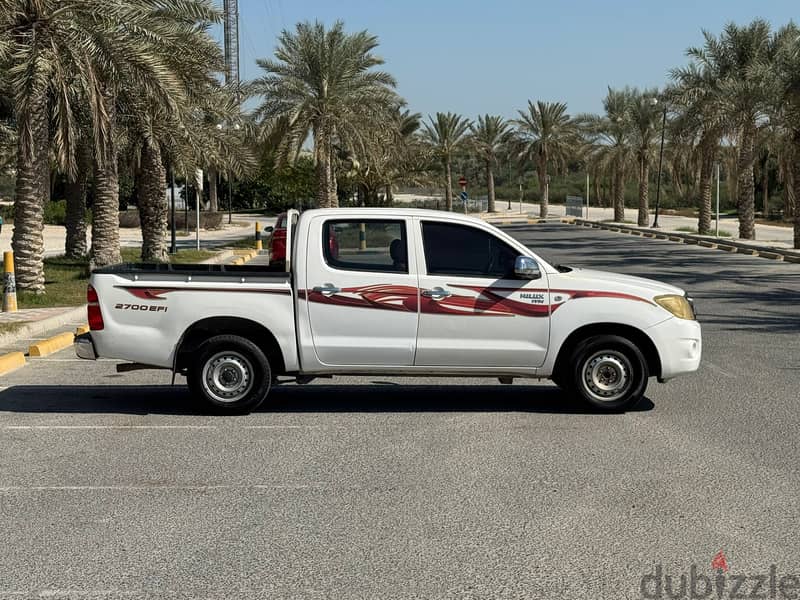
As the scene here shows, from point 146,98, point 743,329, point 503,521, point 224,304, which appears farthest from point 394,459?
point 146,98

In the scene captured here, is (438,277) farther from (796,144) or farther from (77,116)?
(796,144)

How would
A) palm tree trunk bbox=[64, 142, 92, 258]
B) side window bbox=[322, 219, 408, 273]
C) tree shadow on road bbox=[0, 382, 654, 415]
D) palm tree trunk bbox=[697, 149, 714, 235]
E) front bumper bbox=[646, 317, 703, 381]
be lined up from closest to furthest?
side window bbox=[322, 219, 408, 273] → front bumper bbox=[646, 317, 703, 381] → tree shadow on road bbox=[0, 382, 654, 415] → palm tree trunk bbox=[64, 142, 92, 258] → palm tree trunk bbox=[697, 149, 714, 235]

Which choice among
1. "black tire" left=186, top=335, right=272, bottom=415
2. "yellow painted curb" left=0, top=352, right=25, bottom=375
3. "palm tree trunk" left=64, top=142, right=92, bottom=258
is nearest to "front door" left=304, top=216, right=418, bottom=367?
"black tire" left=186, top=335, right=272, bottom=415

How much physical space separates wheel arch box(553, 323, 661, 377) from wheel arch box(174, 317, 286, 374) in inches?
99.3

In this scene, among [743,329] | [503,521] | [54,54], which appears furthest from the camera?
[54,54]

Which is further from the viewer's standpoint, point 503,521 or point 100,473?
point 100,473

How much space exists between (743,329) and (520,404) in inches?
279

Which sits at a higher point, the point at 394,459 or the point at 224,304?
the point at 224,304

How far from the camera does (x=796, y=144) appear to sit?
3797 centimetres

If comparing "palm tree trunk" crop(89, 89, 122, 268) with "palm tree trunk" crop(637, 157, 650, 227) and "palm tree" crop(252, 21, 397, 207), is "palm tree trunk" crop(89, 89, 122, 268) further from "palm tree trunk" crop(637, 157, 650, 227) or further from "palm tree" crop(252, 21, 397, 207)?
"palm tree trunk" crop(637, 157, 650, 227)

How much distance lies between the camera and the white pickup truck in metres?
9.91

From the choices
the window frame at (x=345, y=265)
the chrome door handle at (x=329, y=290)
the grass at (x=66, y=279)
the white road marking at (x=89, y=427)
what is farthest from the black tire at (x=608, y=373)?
the grass at (x=66, y=279)

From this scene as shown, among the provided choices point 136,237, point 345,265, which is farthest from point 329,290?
point 136,237

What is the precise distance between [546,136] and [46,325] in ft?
220
